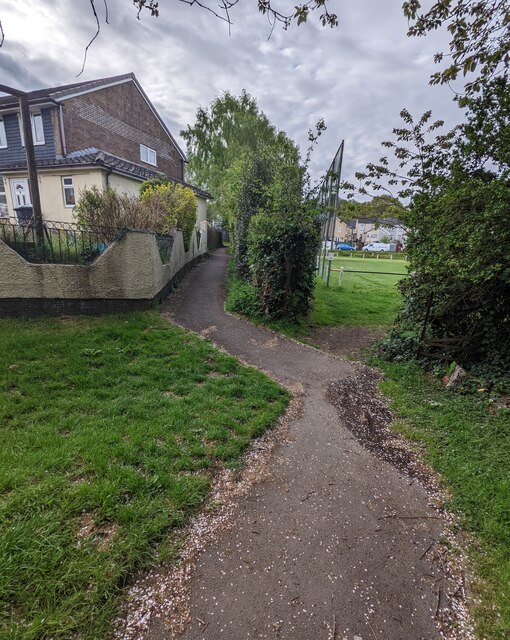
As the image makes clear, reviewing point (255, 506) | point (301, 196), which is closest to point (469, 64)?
point (301, 196)

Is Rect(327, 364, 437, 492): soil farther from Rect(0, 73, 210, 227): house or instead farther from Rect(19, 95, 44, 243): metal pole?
Rect(0, 73, 210, 227): house

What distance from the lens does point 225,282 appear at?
11.6 meters

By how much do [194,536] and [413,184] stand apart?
674 centimetres

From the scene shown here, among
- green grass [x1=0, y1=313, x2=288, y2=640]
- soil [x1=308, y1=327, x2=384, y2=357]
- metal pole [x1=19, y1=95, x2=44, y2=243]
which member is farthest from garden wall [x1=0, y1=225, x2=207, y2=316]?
soil [x1=308, y1=327, x2=384, y2=357]

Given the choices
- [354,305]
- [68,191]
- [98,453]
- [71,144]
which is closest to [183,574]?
[98,453]

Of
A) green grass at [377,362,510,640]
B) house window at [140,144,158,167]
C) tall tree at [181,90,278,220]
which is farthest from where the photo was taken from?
tall tree at [181,90,278,220]

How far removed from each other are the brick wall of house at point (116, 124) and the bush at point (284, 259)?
531 inches

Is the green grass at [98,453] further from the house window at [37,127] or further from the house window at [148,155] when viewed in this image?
the house window at [148,155]

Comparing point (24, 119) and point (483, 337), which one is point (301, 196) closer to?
point (483, 337)

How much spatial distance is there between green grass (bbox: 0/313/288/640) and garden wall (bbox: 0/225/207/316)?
70 cm

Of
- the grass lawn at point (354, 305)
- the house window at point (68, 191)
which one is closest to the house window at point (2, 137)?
the house window at point (68, 191)

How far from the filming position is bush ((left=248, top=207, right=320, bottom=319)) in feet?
24.6

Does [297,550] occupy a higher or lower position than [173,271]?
lower

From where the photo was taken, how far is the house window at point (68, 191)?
14.8 meters
